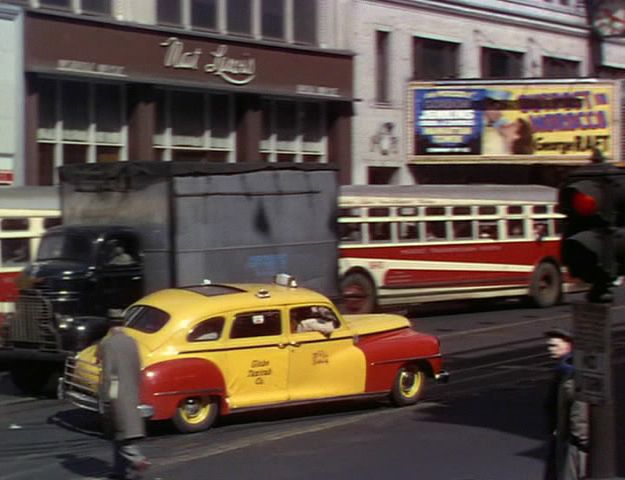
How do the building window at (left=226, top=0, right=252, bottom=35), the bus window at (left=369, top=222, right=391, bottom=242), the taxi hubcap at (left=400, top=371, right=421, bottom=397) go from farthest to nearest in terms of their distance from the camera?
the building window at (left=226, top=0, right=252, bottom=35) < the bus window at (left=369, top=222, right=391, bottom=242) < the taxi hubcap at (left=400, top=371, right=421, bottom=397)

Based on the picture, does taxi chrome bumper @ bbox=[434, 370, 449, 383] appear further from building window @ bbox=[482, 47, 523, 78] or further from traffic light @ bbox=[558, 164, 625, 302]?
building window @ bbox=[482, 47, 523, 78]

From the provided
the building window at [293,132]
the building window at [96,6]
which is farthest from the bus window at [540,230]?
the building window at [96,6]

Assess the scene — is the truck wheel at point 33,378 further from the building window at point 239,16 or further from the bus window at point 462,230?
the building window at point 239,16

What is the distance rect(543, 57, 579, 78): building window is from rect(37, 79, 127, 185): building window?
1703 centimetres

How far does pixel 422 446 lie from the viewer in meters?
10.0

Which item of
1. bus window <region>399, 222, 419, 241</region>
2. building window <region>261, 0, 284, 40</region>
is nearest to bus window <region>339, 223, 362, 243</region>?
bus window <region>399, 222, 419, 241</region>

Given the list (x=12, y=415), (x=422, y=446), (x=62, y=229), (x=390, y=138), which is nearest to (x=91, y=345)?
(x=12, y=415)

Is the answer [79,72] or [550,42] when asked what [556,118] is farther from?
[79,72]

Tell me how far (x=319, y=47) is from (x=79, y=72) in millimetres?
7643

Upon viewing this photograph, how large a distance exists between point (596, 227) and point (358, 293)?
13884 millimetres

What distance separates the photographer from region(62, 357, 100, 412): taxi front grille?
35.7ft

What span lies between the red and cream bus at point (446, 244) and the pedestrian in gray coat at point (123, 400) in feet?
37.9

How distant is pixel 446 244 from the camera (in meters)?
22.2

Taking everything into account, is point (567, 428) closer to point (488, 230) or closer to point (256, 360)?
point (256, 360)
